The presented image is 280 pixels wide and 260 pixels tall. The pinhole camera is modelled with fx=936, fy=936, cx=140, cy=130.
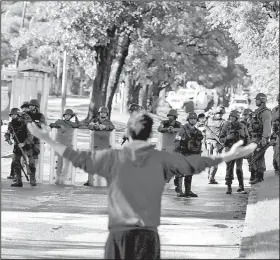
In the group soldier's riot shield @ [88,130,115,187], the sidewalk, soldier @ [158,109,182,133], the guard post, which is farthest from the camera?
the guard post

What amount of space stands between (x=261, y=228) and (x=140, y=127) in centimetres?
419

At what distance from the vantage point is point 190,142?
1631cm

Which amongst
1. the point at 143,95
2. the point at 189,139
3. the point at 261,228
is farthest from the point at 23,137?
the point at 143,95

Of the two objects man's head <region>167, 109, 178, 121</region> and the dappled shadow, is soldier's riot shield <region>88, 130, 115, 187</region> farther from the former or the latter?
the dappled shadow

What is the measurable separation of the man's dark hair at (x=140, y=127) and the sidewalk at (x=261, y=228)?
6.67 ft

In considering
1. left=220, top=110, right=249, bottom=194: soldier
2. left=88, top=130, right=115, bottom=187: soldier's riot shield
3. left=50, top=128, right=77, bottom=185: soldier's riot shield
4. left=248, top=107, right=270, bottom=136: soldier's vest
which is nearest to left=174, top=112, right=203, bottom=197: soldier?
left=220, top=110, right=249, bottom=194: soldier

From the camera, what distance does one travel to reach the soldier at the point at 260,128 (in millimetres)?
17000

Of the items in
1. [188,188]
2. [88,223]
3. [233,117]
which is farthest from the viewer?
[233,117]

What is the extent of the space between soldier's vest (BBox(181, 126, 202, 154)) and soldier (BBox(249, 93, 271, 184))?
1376 millimetres

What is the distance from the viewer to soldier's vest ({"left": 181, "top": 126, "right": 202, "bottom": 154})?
16294mm

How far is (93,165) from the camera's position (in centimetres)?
660

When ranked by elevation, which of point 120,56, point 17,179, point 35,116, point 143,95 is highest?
point 120,56

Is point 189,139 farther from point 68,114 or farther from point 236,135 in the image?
point 68,114

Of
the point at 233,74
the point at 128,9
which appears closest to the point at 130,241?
the point at 128,9
